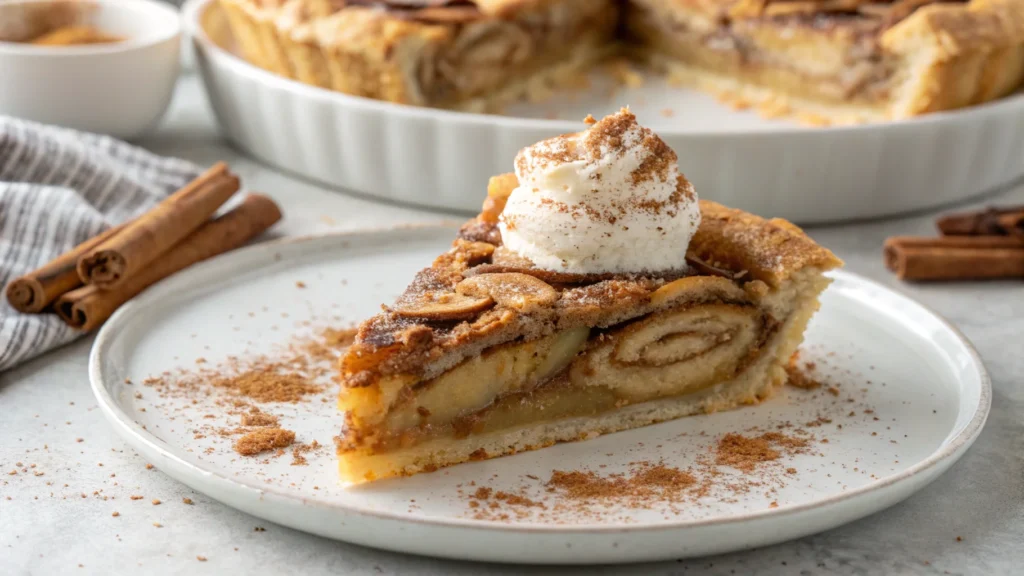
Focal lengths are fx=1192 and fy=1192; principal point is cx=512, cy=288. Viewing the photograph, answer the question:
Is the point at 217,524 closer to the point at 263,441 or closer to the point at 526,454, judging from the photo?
the point at 263,441

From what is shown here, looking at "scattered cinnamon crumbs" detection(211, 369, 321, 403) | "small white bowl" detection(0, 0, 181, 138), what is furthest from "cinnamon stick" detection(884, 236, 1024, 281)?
"small white bowl" detection(0, 0, 181, 138)

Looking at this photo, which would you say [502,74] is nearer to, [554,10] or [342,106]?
[554,10]

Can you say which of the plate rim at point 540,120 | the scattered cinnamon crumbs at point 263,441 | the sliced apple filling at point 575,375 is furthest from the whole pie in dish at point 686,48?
the scattered cinnamon crumbs at point 263,441

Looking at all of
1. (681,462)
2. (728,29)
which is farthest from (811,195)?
(681,462)

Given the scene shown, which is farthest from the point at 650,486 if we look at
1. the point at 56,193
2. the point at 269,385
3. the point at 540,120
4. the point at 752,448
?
the point at 56,193

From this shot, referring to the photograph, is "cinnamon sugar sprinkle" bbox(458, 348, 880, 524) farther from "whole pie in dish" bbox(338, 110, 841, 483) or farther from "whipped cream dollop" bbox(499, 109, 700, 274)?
"whipped cream dollop" bbox(499, 109, 700, 274)

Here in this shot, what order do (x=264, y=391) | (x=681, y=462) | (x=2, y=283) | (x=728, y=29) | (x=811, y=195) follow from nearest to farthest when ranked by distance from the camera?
(x=681, y=462) < (x=264, y=391) < (x=2, y=283) < (x=811, y=195) < (x=728, y=29)
